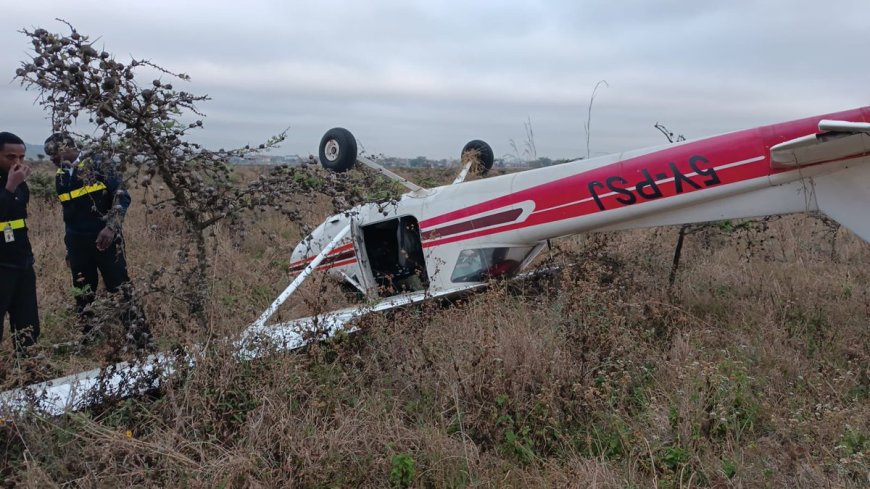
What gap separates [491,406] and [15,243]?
3.66 metres

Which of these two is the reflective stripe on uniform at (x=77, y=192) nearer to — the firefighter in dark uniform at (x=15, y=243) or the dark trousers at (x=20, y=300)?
the firefighter in dark uniform at (x=15, y=243)

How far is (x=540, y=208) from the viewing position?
17.7 feet

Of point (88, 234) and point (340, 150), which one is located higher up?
point (340, 150)

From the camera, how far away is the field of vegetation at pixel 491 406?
2854 mm

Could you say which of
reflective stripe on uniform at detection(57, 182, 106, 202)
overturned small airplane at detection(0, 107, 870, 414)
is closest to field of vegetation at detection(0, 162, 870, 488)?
overturned small airplane at detection(0, 107, 870, 414)

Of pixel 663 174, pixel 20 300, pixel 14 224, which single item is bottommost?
pixel 20 300

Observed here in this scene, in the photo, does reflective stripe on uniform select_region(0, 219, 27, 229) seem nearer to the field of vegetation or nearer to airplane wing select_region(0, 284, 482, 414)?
the field of vegetation

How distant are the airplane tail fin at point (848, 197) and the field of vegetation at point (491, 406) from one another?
2.80 ft

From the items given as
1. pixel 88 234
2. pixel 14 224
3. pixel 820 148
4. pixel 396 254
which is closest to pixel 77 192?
pixel 88 234

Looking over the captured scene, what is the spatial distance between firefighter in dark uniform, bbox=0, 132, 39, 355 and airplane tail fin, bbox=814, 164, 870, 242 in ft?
18.6

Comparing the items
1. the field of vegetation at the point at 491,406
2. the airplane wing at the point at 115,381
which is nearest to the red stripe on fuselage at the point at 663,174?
the field of vegetation at the point at 491,406

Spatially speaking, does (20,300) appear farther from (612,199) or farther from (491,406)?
(612,199)

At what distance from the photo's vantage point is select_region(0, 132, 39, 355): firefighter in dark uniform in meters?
4.32

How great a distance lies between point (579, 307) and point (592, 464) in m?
1.56
